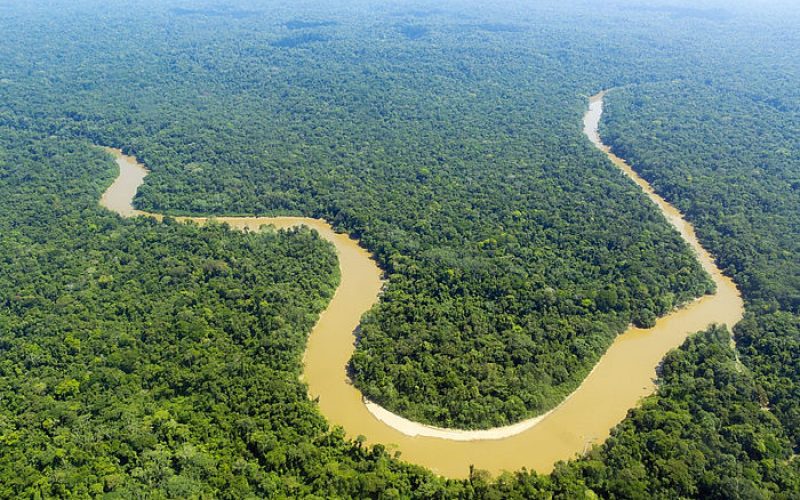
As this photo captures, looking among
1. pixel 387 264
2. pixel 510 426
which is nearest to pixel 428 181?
pixel 387 264

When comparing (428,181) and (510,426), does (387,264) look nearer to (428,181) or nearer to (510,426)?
(428,181)

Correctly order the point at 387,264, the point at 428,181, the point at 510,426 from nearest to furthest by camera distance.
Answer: the point at 510,426 < the point at 387,264 < the point at 428,181

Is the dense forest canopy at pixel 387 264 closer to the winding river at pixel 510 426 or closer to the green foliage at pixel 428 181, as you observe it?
the green foliage at pixel 428 181

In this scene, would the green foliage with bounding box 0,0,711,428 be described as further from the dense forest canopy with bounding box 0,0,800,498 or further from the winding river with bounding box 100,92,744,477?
the winding river with bounding box 100,92,744,477

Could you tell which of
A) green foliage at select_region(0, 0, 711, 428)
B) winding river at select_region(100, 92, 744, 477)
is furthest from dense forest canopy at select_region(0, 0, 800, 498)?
winding river at select_region(100, 92, 744, 477)

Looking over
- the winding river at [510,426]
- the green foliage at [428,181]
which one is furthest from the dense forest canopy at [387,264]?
the winding river at [510,426]

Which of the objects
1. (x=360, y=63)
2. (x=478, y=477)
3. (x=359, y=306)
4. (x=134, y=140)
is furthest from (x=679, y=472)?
(x=360, y=63)
